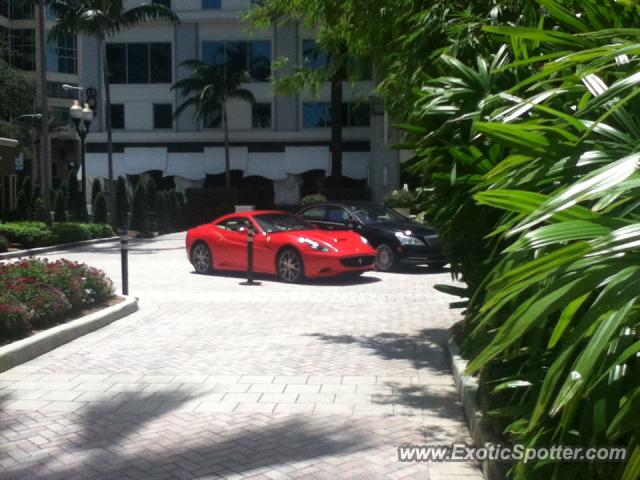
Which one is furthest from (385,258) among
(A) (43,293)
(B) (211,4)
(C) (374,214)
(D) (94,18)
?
(B) (211,4)

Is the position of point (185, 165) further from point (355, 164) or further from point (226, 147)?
point (355, 164)

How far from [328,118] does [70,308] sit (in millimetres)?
35959

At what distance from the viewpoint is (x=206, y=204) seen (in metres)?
39.2

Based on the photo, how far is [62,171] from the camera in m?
75.6

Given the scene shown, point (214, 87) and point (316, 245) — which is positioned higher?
point (214, 87)

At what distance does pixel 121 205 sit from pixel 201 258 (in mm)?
17909

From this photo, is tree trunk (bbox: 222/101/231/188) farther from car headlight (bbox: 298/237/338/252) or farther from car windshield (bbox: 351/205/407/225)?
car headlight (bbox: 298/237/338/252)

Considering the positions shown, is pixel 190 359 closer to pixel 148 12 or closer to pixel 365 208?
pixel 365 208

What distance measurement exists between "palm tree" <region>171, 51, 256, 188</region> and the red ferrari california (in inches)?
1005

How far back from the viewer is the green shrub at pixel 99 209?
31719 millimetres

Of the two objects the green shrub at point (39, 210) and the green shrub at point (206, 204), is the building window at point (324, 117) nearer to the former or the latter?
the green shrub at point (206, 204)

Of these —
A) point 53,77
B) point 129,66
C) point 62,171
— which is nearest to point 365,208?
point 129,66

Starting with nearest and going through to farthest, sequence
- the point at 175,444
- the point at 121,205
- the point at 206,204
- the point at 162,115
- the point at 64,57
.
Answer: the point at 175,444 < the point at 121,205 < the point at 206,204 < the point at 162,115 < the point at 64,57

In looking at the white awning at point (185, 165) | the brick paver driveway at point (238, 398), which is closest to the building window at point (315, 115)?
the white awning at point (185, 165)
